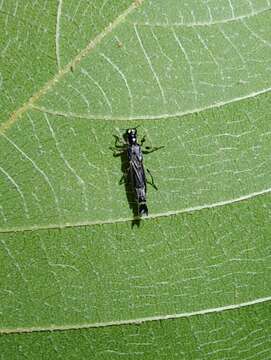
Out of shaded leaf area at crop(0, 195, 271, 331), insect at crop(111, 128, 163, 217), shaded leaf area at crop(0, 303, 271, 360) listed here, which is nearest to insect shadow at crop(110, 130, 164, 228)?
insect at crop(111, 128, 163, 217)

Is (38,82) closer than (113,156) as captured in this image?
Yes

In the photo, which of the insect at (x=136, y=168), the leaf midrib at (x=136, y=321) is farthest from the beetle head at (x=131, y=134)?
the leaf midrib at (x=136, y=321)

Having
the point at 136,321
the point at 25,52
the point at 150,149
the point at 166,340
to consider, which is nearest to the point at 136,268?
the point at 136,321

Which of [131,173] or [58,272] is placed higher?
[131,173]

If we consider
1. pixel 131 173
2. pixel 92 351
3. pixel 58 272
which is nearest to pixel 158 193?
pixel 131 173

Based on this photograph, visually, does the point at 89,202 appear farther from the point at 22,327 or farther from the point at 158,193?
the point at 22,327
